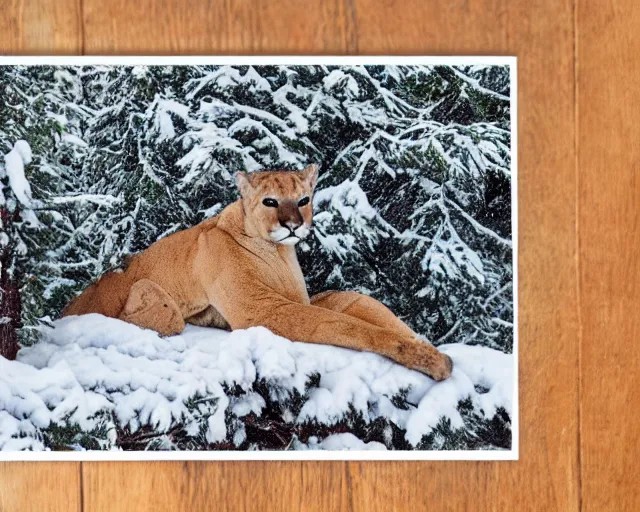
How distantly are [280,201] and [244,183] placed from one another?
2.8 inches

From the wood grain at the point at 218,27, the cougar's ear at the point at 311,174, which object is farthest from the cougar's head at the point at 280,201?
the wood grain at the point at 218,27

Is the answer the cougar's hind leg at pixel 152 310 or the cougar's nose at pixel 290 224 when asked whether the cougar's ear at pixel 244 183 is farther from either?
the cougar's hind leg at pixel 152 310

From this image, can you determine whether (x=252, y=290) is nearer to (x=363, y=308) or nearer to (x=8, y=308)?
(x=363, y=308)

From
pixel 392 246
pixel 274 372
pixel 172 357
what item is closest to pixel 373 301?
pixel 392 246

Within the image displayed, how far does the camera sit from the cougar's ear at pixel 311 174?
117 cm

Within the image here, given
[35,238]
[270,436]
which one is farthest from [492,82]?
[35,238]

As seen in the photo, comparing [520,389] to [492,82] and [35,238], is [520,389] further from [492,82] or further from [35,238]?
[35,238]

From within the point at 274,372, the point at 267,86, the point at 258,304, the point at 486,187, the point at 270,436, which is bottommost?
the point at 270,436

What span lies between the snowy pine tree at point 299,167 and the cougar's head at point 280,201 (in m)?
0.02

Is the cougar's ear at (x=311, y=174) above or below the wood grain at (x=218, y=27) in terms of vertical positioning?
below

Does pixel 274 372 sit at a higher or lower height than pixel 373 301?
lower

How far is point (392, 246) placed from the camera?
1187mm

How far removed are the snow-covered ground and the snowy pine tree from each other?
0.02 metres

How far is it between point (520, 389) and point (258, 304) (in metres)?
0.49
